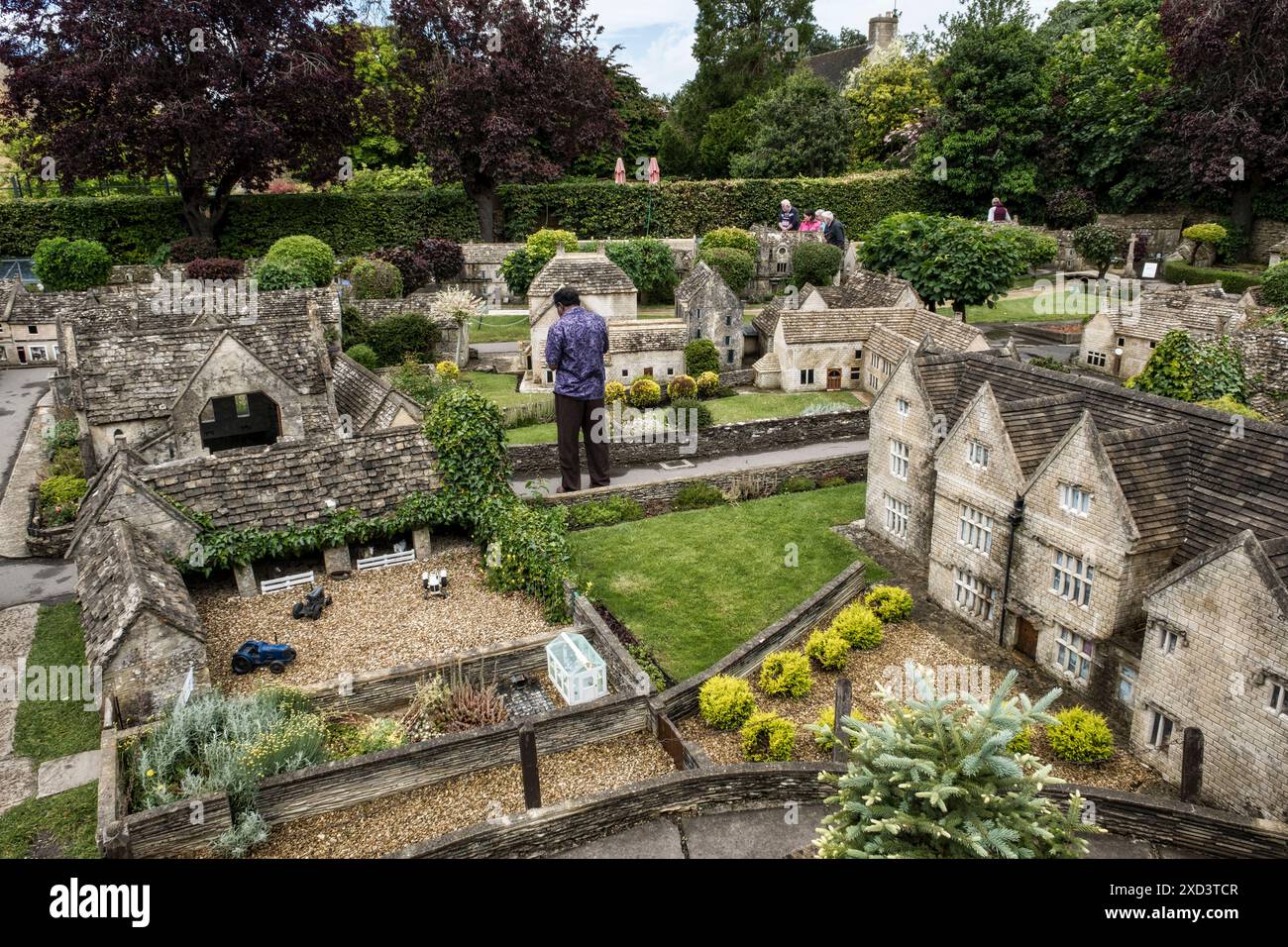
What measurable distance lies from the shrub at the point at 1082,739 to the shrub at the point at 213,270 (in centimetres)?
4609

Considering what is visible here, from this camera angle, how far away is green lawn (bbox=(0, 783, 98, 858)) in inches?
579

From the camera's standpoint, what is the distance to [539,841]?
14.1 metres

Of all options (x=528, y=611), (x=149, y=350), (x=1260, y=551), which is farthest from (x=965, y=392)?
(x=149, y=350)

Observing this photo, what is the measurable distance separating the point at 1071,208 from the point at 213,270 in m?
58.4

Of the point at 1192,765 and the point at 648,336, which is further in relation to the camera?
the point at 648,336

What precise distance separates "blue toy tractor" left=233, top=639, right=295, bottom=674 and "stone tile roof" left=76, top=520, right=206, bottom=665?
2.94 feet

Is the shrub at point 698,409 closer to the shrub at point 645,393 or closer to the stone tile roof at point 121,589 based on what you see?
the shrub at point 645,393

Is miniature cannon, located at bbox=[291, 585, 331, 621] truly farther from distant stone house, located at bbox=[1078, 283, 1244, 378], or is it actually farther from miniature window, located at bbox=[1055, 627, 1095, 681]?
distant stone house, located at bbox=[1078, 283, 1244, 378]

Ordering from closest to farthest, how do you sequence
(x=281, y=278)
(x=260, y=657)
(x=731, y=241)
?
1. (x=260, y=657)
2. (x=281, y=278)
3. (x=731, y=241)

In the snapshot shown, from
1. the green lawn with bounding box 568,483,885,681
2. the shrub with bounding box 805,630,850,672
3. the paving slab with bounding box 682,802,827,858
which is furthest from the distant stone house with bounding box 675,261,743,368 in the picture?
the paving slab with bounding box 682,802,827,858

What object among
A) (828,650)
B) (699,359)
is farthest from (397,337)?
(828,650)

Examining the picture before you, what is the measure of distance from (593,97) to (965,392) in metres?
48.7

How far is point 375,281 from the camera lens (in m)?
48.3

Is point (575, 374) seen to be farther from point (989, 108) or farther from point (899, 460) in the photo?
point (989, 108)
